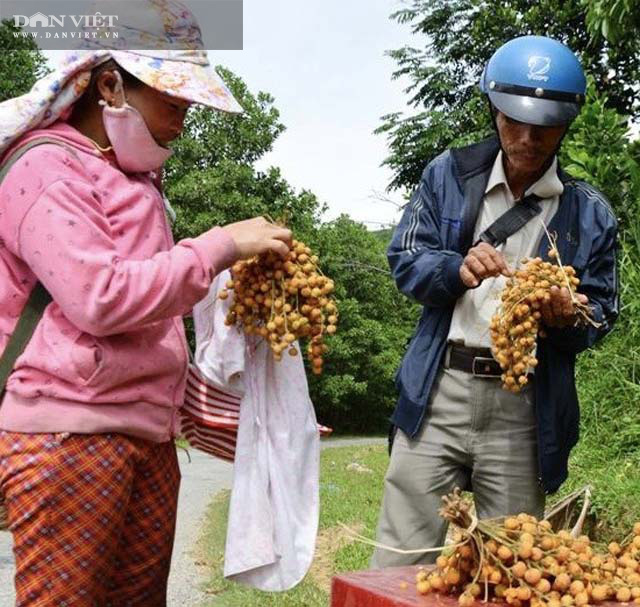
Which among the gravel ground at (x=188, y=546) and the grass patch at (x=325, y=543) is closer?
the grass patch at (x=325, y=543)

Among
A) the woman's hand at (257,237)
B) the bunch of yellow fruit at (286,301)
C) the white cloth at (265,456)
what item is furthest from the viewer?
the white cloth at (265,456)

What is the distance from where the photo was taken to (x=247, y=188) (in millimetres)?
26016

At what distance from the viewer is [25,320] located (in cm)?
227

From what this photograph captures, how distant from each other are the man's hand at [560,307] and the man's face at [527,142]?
490 millimetres

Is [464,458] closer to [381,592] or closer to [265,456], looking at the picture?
[265,456]

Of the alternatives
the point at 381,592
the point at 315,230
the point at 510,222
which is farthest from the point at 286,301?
the point at 315,230

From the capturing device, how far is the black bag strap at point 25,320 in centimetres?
226

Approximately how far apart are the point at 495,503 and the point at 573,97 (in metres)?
1.37

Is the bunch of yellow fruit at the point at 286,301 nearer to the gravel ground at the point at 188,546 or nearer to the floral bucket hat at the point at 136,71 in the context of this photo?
the floral bucket hat at the point at 136,71

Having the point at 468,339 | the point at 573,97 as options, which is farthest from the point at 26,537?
the point at 573,97

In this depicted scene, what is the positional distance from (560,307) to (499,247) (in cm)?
40

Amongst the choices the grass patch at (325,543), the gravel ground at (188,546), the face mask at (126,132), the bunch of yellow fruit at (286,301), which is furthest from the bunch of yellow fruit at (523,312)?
the gravel ground at (188,546)

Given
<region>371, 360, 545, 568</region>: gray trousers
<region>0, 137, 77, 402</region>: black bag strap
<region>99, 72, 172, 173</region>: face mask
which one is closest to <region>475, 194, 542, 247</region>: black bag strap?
<region>371, 360, 545, 568</region>: gray trousers

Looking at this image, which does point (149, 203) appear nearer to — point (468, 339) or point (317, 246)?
point (468, 339)
